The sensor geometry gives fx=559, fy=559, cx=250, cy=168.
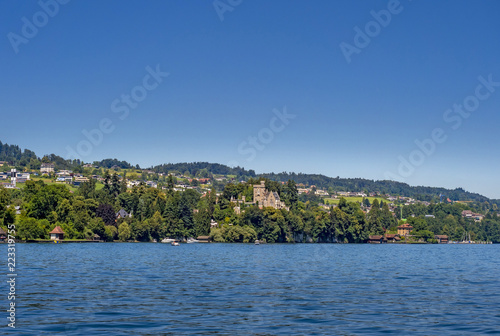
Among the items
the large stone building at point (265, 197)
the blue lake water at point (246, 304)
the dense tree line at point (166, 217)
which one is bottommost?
the blue lake water at point (246, 304)

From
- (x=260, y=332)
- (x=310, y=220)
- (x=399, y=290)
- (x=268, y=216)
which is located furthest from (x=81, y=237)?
(x=260, y=332)

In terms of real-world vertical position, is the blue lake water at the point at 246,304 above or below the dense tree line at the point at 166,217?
below

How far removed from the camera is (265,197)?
191000 mm

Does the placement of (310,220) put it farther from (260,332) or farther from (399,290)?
(260,332)

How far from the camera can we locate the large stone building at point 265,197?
616 ft

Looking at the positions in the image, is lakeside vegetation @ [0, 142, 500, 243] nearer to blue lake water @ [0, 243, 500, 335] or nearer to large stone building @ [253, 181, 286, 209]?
large stone building @ [253, 181, 286, 209]

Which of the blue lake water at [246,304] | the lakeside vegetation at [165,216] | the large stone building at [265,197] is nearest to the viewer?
the blue lake water at [246,304]

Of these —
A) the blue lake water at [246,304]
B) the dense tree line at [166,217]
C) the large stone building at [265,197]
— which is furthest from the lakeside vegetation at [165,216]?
the blue lake water at [246,304]

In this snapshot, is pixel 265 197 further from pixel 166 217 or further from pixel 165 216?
pixel 166 217

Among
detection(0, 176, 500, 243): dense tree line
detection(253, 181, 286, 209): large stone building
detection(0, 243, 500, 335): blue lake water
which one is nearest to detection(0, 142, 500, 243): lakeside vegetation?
detection(0, 176, 500, 243): dense tree line

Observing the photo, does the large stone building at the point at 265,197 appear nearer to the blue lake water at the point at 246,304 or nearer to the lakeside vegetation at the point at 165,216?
the lakeside vegetation at the point at 165,216

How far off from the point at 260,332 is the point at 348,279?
71.0 ft

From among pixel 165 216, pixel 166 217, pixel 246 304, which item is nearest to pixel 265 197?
pixel 165 216

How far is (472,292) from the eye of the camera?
34844 millimetres
